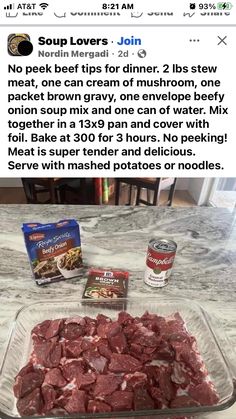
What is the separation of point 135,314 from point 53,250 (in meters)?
0.27

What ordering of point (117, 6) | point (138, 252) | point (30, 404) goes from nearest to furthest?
point (30, 404)
point (117, 6)
point (138, 252)

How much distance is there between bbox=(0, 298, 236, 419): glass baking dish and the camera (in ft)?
1.71

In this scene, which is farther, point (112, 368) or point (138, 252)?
point (138, 252)

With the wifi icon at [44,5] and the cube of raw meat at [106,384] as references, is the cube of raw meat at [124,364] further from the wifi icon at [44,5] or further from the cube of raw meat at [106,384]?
the wifi icon at [44,5]

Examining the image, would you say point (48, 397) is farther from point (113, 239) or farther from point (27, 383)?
point (113, 239)

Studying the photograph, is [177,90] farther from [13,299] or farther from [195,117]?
[13,299]

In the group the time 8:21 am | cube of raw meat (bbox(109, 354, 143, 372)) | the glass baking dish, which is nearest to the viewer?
the glass baking dish

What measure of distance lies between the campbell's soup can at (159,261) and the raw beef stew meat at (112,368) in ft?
0.35

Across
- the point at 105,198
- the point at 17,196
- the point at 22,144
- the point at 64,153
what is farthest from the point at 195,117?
the point at 17,196

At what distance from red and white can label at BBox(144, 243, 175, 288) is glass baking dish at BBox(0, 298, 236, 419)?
7 centimetres

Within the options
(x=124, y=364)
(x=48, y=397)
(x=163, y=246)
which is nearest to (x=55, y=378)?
(x=48, y=397)

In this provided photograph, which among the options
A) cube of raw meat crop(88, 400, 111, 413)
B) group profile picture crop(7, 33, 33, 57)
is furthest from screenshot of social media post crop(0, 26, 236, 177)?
cube of raw meat crop(88, 400, 111, 413)

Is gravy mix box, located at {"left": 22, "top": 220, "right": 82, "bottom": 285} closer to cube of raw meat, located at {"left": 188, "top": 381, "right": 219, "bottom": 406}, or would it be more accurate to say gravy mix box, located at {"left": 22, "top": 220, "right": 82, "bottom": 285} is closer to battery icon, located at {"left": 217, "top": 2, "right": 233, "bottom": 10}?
cube of raw meat, located at {"left": 188, "top": 381, "right": 219, "bottom": 406}

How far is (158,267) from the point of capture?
0.79 metres
